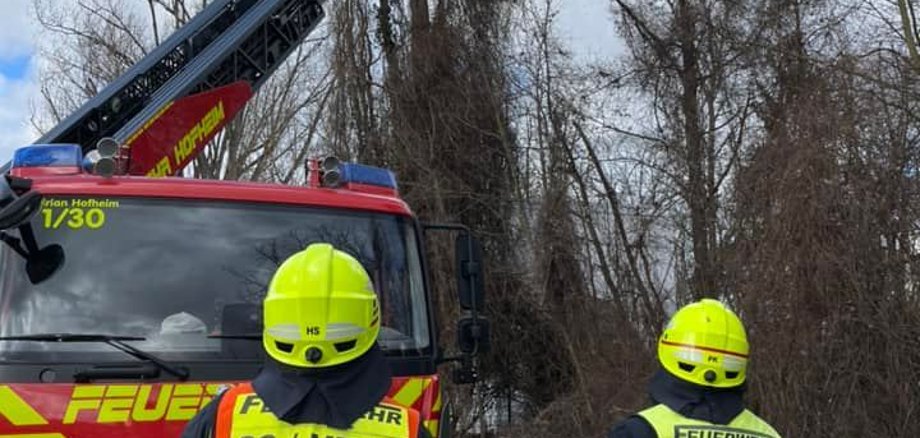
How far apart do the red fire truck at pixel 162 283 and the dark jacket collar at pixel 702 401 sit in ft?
5.79

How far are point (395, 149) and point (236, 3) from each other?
583 centimetres

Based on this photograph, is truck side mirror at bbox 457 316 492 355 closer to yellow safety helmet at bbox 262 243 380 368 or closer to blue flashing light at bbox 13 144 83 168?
blue flashing light at bbox 13 144 83 168

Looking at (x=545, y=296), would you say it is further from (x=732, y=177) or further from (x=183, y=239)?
(x=183, y=239)

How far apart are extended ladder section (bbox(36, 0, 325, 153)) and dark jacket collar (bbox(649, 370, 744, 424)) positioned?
4810 mm

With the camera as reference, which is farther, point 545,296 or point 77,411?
point 545,296

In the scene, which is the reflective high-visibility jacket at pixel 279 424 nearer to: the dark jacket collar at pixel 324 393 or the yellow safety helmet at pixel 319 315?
the dark jacket collar at pixel 324 393

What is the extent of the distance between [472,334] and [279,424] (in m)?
2.90

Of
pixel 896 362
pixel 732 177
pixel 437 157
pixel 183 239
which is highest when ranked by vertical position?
pixel 437 157

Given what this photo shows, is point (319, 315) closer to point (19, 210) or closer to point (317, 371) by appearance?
point (317, 371)

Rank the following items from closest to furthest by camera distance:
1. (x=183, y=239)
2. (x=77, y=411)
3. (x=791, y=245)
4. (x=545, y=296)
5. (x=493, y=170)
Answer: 1. (x=77, y=411)
2. (x=183, y=239)
3. (x=791, y=245)
4. (x=545, y=296)
5. (x=493, y=170)

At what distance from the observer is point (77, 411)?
12.8 feet

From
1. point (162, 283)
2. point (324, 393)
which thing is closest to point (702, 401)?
point (324, 393)

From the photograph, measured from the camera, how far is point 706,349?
2852 millimetres

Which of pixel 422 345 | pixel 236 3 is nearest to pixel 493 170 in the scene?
pixel 236 3
